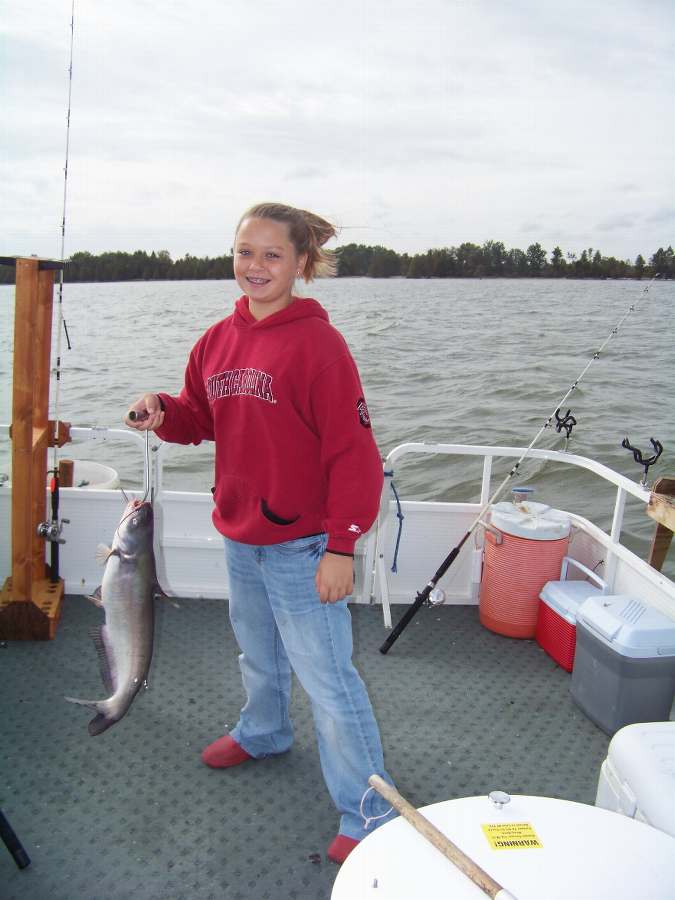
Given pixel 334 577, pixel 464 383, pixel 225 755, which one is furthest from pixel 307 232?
pixel 464 383

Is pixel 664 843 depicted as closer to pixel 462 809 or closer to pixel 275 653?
pixel 462 809

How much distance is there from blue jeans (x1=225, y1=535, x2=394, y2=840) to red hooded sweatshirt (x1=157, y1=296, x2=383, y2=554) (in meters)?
0.11

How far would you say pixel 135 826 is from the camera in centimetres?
268

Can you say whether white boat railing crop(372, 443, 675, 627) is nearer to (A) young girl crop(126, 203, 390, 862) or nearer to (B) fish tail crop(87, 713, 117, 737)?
(A) young girl crop(126, 203, 390, 862)

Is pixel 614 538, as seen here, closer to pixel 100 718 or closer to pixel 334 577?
pixel 334 577

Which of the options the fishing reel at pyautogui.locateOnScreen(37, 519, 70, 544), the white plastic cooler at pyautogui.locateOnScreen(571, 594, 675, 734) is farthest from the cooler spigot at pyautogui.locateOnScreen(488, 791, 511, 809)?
the fishing reel at pyautogui.locateOnScreen(37, 519, 70, 544)

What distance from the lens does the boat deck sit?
2500 mm

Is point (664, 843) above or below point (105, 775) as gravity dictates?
above

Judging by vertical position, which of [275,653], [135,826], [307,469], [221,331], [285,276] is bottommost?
[135,826]

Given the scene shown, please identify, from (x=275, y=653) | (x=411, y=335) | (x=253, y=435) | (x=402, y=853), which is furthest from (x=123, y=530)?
(x=411, y=335)

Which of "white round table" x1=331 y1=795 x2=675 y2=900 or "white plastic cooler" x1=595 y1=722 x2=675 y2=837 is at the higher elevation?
"white round table" x1=331 y1=795 x2=675 y2=900

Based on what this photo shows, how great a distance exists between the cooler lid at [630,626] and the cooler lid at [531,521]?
0.67m

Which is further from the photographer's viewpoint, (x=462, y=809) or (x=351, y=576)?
(x=351, y=576)

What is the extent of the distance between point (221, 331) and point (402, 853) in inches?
61.3
